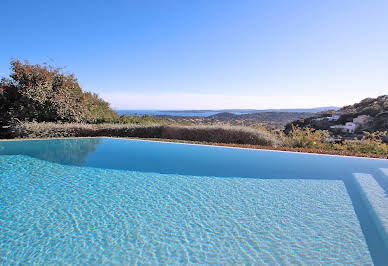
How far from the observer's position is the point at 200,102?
2241cm

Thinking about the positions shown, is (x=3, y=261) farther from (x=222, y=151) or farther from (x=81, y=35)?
(x=81, y=35)

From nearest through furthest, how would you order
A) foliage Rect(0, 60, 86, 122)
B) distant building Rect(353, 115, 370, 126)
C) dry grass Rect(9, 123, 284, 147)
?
1. dry grass Rect(9, 123, 284, 147)
2. foliage Rect(0, 60, 86, 122)
3. distant building Rect(353, 115, 370, 126)

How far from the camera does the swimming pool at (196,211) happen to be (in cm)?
254

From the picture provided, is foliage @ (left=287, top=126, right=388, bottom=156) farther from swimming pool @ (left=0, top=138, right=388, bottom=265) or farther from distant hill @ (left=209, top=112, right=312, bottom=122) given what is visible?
distant hill @ (left=209, top=112, right=312, bottom=122)

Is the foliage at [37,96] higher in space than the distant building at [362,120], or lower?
higher

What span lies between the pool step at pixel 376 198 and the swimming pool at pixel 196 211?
0.06 feet

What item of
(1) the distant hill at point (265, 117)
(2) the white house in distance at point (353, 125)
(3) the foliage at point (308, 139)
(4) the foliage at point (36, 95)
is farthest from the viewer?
(1) the distant hill at point (265, 117)

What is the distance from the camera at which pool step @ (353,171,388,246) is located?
119 inches

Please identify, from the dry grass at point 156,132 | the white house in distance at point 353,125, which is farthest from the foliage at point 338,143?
the white house in distance at point 353,125

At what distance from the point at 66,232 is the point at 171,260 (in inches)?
58.9

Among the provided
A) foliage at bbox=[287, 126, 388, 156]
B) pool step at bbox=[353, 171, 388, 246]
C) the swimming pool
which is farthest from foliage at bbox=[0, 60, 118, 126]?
pool step at bbox=[353, 171, 388, 246]

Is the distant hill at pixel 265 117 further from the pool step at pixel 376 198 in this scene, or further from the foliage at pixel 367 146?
the pool step at pixel 376 198

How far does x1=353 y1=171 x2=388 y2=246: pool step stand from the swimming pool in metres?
0.02

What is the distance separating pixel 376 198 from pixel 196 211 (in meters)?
3.07
